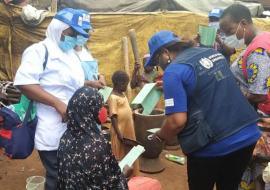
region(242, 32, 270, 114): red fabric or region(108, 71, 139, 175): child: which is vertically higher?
region(242, 32, 270, 114): red fabric

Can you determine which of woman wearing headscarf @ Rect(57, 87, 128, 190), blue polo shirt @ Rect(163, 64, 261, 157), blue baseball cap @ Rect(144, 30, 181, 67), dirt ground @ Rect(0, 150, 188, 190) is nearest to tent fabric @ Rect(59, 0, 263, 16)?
dirt ground @ Rect(0, 150, 188, 190)

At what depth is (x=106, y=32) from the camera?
7.84 metres

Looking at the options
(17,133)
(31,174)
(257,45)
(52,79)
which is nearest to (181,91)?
(52,79)

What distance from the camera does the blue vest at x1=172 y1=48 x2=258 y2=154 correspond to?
8.18ft

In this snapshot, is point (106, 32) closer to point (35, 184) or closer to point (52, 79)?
point (35, 184)

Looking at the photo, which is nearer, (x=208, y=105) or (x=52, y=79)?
(x=208, y=105)

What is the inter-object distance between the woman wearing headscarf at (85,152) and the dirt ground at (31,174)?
103 inches

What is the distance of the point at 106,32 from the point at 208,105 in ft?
18.4

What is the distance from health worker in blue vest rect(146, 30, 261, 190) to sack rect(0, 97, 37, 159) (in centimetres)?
95

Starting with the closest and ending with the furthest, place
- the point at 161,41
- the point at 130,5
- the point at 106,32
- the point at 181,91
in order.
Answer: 1. the point at 181,91
2. the point at 161,41
3. the point at 106,32
4. the point at 130,5

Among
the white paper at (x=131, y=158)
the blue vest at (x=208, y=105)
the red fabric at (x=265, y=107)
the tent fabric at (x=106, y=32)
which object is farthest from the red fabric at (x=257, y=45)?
the tent fabric at (x=106, y=32)

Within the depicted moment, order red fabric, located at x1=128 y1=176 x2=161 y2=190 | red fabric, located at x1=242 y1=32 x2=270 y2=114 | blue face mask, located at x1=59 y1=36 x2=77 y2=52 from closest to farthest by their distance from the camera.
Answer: blue face mask, located at x1=59 y1=36 x2=77 y2=52, red fabric, located at x1=128 y1=176 x2=161 y2=190, red fabric, located at x1=242 y1=32 x2=270 y2=114

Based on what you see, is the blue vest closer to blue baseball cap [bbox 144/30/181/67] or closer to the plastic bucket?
blue baseball cap [bbox 144/30/181/67]

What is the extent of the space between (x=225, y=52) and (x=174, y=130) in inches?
94.6
